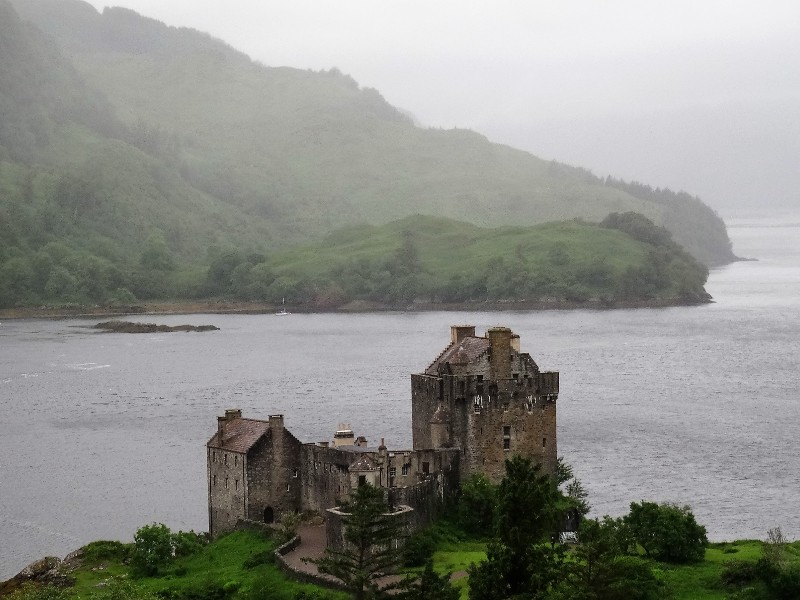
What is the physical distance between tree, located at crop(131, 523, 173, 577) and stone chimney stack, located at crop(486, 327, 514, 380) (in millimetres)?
19083

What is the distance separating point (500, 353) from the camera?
69375 mm

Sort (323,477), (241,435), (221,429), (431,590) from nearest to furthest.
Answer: (431,590)
(323,477)
(241,435)
(221,429)

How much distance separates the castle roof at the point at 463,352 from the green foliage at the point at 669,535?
11.7 meters

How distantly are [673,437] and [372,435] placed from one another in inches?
1110

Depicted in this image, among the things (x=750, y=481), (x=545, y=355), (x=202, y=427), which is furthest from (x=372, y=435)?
(x=545, y=355)

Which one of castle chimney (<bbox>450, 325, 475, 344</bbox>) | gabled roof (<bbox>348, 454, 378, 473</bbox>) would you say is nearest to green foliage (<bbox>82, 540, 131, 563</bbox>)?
gabled roof (<bbox>348, 454, 378, 473</bbox>)

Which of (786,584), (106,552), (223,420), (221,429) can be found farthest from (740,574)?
(106,552)

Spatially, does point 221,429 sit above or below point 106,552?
above

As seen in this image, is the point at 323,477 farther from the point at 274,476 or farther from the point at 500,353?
the point at 500,353

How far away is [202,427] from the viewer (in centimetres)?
12800

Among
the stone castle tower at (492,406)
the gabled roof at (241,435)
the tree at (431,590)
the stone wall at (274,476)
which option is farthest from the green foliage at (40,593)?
the stone castle tower at (492,406)

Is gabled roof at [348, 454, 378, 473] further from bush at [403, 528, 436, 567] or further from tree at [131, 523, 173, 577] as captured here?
tree at [131, 523, 173, 577]

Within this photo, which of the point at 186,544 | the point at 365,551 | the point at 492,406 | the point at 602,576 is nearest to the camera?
the point at 602,576

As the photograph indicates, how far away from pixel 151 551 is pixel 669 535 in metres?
26.2
